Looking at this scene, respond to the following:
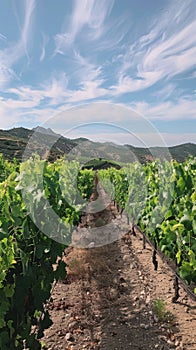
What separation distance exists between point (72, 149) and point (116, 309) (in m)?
5.65

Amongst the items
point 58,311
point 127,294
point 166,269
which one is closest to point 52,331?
point 58,311

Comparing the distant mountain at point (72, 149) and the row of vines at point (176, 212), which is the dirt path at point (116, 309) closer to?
the row of vines at point (176, 212)

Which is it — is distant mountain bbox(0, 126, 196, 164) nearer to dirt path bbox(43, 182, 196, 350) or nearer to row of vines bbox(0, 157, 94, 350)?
row of vines bbox(0, 157, 94, 350)

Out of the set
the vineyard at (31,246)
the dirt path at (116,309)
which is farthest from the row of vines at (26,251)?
the dirt path at (116,309)

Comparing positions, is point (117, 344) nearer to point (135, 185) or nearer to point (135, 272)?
point (135, 272)

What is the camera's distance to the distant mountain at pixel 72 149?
777 centimetres

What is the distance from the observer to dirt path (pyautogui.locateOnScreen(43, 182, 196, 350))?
4.43 meters

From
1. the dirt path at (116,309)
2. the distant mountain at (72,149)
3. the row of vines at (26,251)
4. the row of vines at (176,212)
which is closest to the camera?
the row of vines at (26,251)

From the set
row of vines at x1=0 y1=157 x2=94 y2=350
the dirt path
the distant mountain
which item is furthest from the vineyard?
the distant mountain

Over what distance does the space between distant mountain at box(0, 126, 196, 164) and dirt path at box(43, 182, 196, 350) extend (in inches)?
103

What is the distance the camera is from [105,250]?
366 inches

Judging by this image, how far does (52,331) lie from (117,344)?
1004mm

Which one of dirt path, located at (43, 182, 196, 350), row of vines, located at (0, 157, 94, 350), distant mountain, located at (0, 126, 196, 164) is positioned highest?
distant mountain, located at (0, 126, 196, 164)

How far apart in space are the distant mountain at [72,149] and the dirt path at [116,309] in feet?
8.56
